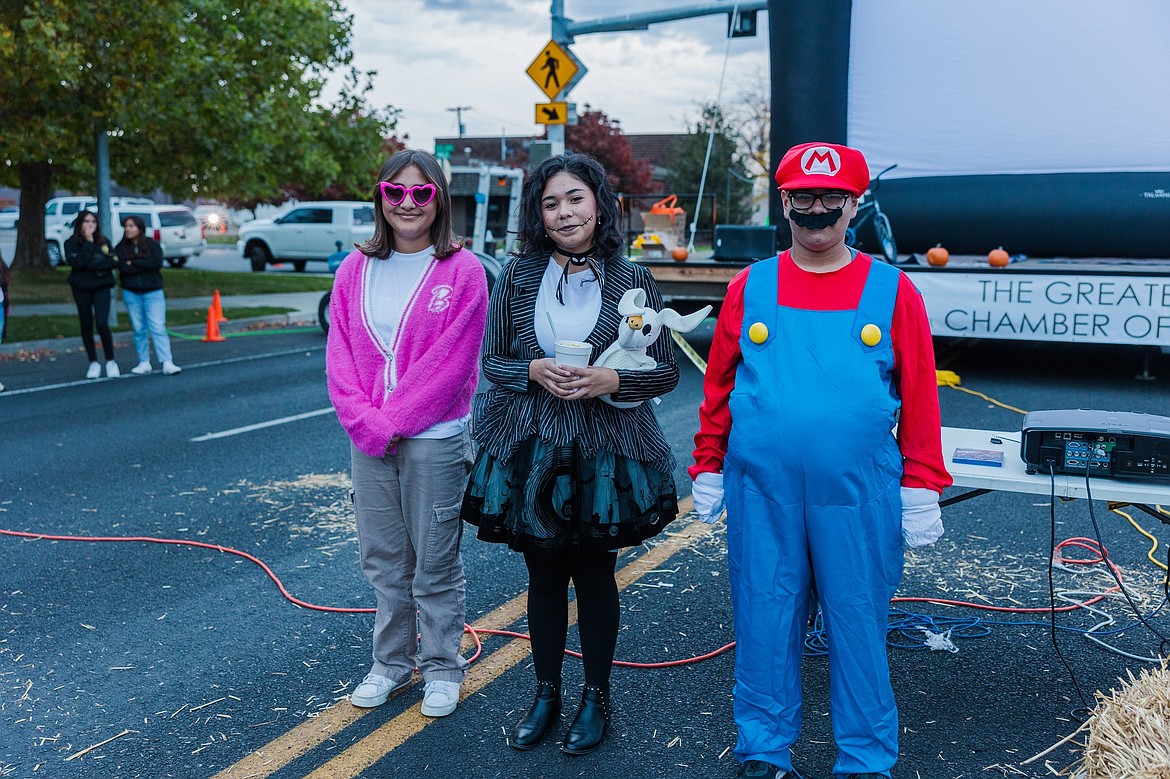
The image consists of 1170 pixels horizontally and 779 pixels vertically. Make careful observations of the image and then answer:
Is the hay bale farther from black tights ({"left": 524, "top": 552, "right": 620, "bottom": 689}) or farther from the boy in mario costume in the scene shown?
black tights ({"left": 524, "top": 552, "right": 620, "bottom": 689})

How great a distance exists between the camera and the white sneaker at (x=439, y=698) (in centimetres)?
352

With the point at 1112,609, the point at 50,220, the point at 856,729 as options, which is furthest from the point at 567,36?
the point at 50,220

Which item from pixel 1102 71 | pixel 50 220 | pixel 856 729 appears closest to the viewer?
pixel 856 729

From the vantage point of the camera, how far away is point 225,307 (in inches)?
736

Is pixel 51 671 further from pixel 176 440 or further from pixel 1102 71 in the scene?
pixel 1102 71

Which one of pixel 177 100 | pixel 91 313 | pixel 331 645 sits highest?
pixel 177 100

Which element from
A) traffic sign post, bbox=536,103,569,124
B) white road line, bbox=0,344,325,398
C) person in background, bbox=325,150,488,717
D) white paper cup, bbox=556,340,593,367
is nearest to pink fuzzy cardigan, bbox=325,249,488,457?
person in background, bbox=325,150,488,717

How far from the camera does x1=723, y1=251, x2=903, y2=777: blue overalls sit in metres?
2.84

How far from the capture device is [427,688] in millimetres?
3600

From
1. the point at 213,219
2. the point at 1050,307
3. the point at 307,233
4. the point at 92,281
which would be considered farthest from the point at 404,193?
the point at 213,219

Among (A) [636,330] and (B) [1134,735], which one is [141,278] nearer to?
(A) [636,330]

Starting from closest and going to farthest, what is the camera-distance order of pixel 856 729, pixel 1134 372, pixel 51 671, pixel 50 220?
1. pixel 856 729
2. pixel 51 671
3. pixel 1134 372
4. pixel 50 220

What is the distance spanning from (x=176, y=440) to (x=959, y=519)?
5654 mm

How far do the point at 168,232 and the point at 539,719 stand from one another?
29.1 m
